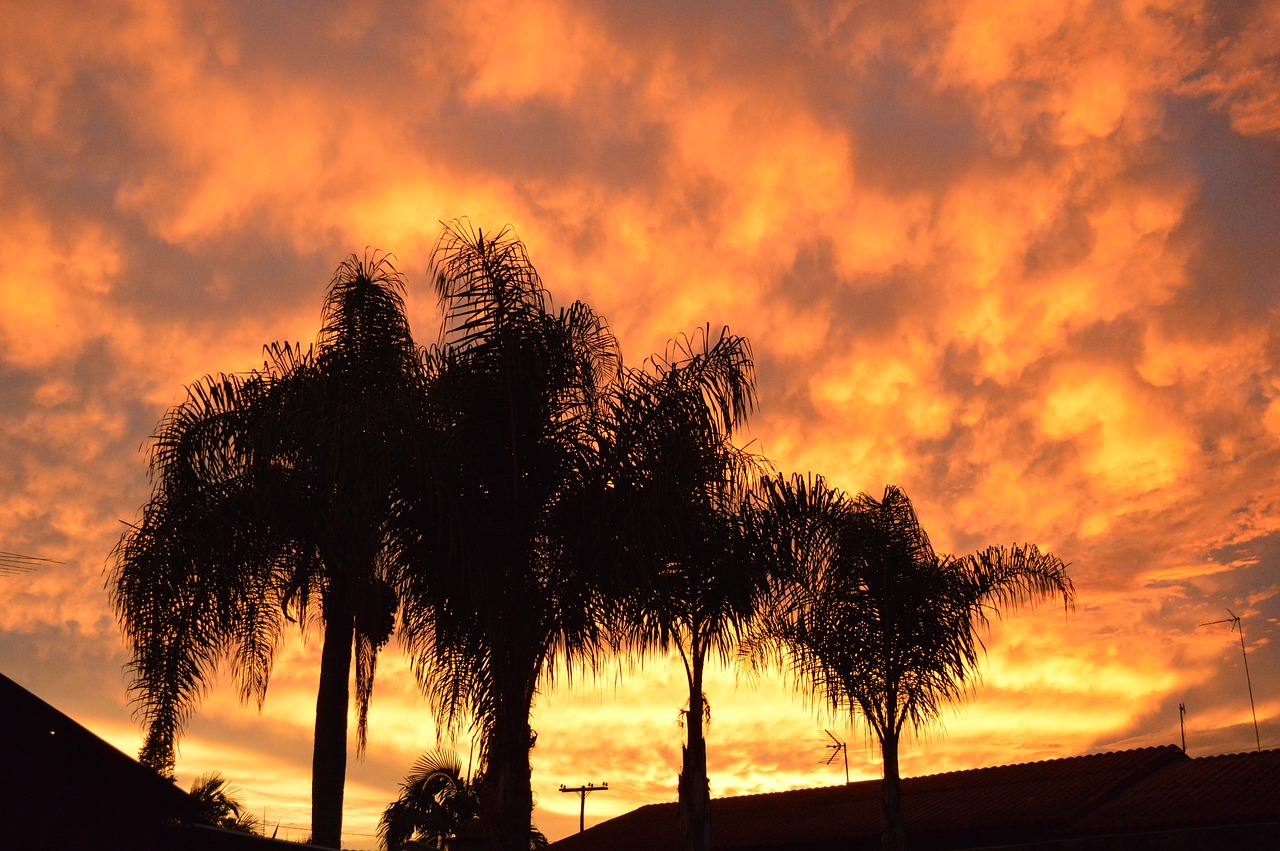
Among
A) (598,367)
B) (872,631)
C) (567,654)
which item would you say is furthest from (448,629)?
(872,631)

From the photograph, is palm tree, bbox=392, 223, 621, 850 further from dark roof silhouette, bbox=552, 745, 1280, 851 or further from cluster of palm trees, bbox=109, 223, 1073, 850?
dark roof silhouette, bbox=552, 745, 1280, 851

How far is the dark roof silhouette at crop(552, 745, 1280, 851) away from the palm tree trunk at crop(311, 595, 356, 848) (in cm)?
1084

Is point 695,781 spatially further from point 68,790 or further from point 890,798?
point 68,790

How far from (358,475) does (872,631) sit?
10.0 m

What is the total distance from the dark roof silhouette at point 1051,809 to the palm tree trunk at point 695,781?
271 inches

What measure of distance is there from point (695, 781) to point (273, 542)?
6824mm

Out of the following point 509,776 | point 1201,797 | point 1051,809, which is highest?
point 509,776

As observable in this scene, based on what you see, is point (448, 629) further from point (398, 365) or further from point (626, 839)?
point (626, 839)

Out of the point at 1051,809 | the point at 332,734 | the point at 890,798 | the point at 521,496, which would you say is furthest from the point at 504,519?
the point at 1051,809

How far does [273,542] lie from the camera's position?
1473 cm

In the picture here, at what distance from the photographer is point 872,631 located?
736 inches

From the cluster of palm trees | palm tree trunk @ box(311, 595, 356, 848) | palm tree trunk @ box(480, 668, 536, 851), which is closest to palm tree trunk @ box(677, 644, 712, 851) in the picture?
the cluster of palm trees

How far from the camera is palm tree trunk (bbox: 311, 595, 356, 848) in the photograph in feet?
48.9

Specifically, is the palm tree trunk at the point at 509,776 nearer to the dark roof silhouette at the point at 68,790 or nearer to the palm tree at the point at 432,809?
the dark roof silhouette at the point at 68,790
